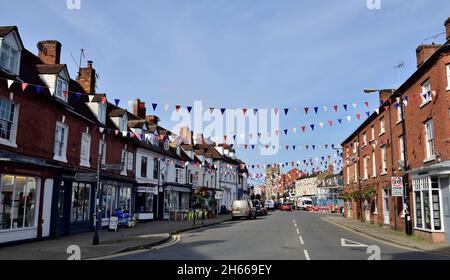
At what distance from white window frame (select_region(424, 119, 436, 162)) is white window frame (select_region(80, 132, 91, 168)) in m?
19.3

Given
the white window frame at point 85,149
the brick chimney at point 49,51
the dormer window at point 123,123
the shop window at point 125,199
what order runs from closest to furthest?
the white window frame at point 85,149 → the brick chimney at point 49,51 → the shop window at point 125,199 → the dormer window at point 123,123

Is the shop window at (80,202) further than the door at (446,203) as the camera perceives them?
Yes

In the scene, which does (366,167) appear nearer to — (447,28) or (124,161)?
(447,28)

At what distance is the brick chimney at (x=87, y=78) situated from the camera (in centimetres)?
2697

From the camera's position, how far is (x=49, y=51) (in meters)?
23.3

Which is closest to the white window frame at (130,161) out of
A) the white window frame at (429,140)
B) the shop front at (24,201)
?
the shop front at (24,201)

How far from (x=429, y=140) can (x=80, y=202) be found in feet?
65.2

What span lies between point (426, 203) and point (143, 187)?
66.3ft

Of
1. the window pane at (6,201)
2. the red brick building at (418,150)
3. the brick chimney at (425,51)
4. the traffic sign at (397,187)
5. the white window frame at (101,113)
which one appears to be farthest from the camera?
the white window frame at (101,113)

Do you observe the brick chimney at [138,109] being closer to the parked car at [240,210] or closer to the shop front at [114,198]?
the shop front at [114,198]

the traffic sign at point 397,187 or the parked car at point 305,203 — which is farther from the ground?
the traffic sign at point 397,187

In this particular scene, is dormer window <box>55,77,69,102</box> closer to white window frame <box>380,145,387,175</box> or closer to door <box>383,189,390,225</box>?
white window frame <box>380,145,387,175</box>

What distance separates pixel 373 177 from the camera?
30344 mm

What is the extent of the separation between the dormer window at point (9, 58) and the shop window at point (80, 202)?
7.29 meters
